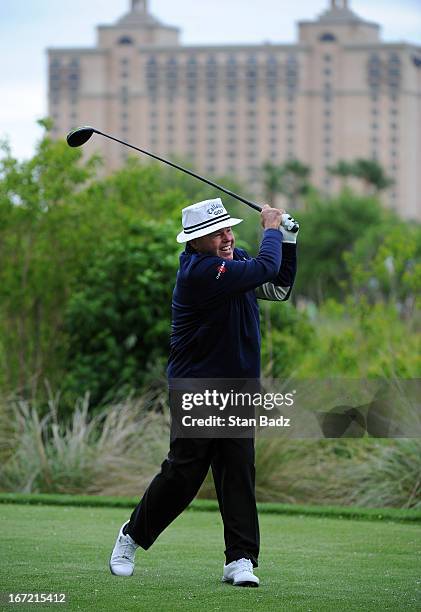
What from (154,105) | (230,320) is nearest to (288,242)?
(230,320)

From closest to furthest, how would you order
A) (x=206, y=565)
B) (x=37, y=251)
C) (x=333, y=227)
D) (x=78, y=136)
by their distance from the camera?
(x=206, y=565)
(x=78, y=136)
(x=37, y=251)
(x=333, y=227)

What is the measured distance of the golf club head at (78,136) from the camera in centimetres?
638

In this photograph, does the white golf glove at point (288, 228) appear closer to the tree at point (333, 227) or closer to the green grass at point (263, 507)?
the green grass at point (263, 507)

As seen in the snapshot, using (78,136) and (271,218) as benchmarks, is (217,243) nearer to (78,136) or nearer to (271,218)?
(271,218)

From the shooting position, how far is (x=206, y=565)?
6.29 metres

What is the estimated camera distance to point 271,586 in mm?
5613

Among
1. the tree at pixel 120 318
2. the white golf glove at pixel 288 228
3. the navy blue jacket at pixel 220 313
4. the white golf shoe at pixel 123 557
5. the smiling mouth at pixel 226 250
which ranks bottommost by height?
the white golf shoe at pixel 123 557

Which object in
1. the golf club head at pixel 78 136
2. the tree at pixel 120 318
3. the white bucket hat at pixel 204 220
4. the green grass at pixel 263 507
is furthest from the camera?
the tree at pixel 120 318

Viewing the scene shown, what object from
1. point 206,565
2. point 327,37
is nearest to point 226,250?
point 206,565

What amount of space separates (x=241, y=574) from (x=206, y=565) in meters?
0.76

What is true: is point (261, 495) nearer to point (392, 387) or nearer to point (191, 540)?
point (392, 387)

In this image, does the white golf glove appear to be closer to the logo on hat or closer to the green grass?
the logo on hat

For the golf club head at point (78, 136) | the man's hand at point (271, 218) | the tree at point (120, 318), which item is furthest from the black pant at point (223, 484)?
the tree at point (120, 318)

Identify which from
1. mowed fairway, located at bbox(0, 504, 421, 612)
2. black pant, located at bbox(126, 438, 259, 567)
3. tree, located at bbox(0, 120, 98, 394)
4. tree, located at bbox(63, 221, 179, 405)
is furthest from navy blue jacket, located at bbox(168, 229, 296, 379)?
tree, located at bbox(0, 120, 98, 394)
